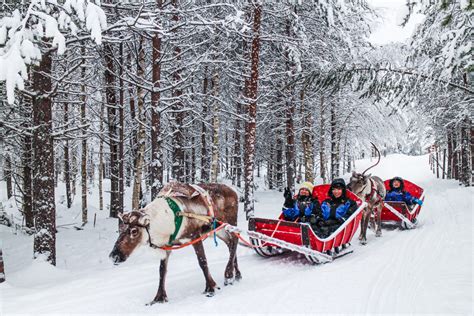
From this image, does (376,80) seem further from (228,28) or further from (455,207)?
(455,207)

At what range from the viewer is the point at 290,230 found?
7.00 m

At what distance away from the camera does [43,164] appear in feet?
23.7

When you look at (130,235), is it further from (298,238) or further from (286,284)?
(298,238)

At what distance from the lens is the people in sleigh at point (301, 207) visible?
7.73 metres

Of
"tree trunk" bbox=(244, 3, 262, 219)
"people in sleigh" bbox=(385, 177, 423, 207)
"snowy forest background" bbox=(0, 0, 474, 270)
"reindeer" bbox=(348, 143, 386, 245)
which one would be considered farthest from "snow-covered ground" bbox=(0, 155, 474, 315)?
"tree trunk" bbox=(244, 3, 262, 219)

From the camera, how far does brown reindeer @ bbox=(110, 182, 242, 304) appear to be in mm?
4742

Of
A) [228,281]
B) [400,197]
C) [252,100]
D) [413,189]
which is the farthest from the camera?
[413,189]

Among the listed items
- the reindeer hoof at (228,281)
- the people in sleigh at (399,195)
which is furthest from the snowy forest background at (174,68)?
the reindeer hoof at (228,281)

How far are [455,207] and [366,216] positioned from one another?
23.1 feet

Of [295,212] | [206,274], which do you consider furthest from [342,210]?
[206,274]

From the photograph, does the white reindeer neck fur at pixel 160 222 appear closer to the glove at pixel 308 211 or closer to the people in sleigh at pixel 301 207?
the people in sleigh at pixel 301 207

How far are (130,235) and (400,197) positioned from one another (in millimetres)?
9021

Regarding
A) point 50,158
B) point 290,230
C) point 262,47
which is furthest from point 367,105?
point 50,158

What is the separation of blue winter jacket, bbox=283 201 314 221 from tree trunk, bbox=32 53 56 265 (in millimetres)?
4838
